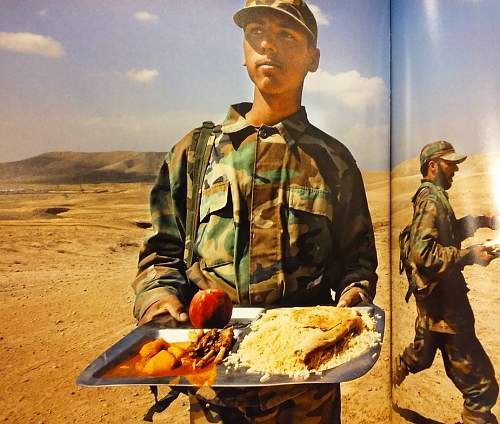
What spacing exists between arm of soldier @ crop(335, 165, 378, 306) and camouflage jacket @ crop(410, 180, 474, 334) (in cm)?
40

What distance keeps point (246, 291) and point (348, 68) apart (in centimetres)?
113

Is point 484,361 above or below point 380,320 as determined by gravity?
below

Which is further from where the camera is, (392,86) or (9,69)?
(392,86)

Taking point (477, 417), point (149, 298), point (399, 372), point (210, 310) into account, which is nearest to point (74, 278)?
point (149, 298)

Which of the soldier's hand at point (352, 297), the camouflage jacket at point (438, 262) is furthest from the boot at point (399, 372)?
the soldier's hand at point (352, 297)

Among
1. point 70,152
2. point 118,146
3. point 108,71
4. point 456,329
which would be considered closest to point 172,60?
point 108,71

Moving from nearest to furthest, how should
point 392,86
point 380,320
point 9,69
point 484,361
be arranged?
point 380,320, point 9,69, point 484,361, point 392,86

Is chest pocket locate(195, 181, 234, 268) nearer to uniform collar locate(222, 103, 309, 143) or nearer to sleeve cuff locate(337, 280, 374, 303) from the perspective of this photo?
uniform collar locate(222, 103, 309, 143)

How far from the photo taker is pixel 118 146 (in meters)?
2.22

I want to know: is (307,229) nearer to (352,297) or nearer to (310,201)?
(310,201)

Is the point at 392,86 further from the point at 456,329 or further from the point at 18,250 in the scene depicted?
the point at 18,250

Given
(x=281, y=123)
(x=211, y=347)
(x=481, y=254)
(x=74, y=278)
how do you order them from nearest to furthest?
(x=211, y=347) < (x=281, y=123) < (x=74, y=278) < (x=481, y=254)

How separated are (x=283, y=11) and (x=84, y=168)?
103cm

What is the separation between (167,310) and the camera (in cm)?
185
